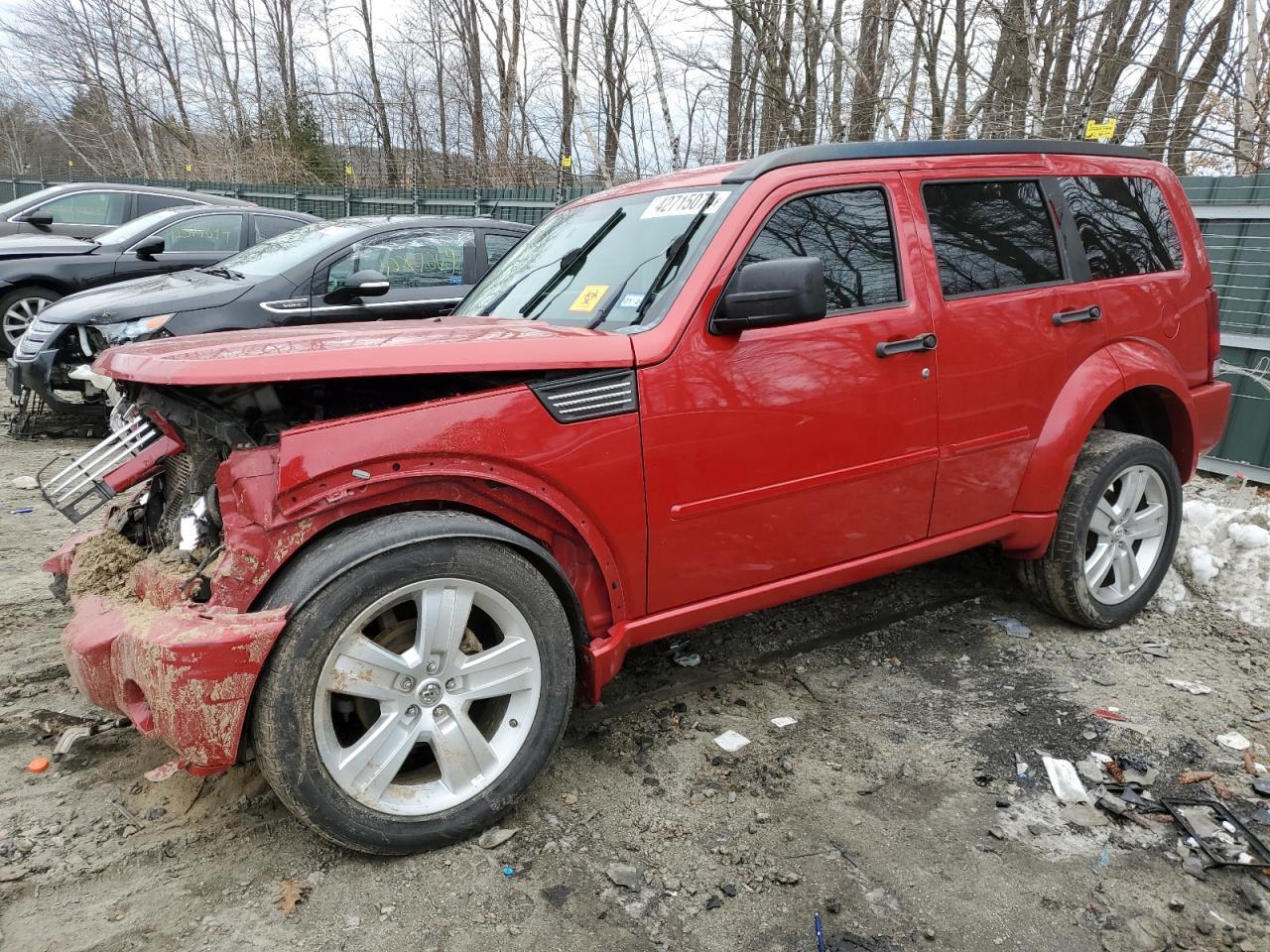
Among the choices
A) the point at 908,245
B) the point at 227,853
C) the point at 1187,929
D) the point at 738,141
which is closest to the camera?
the point at 1187,929

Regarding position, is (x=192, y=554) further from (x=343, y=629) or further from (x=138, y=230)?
(x=138, y=230)

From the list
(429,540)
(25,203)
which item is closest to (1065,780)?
(429,540)

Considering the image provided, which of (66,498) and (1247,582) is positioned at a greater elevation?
(66,498)

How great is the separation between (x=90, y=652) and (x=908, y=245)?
9.78ft

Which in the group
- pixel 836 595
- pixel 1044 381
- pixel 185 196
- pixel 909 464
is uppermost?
pixel 185 196

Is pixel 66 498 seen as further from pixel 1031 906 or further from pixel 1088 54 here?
pixel 1088 54

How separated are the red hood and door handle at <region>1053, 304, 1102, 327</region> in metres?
1.97

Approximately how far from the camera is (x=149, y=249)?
8.53 m

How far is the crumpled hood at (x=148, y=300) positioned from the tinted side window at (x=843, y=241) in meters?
4.73

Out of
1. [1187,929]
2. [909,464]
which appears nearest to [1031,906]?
[1187,929]

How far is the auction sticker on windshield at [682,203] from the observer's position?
2937 millimetres

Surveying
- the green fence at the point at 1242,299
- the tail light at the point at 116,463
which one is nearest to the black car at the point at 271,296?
the tail light at the point at 116,463

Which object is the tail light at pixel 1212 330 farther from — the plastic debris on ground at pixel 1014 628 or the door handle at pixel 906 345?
the door handle at pixel 906 345

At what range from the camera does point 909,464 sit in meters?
3.18
